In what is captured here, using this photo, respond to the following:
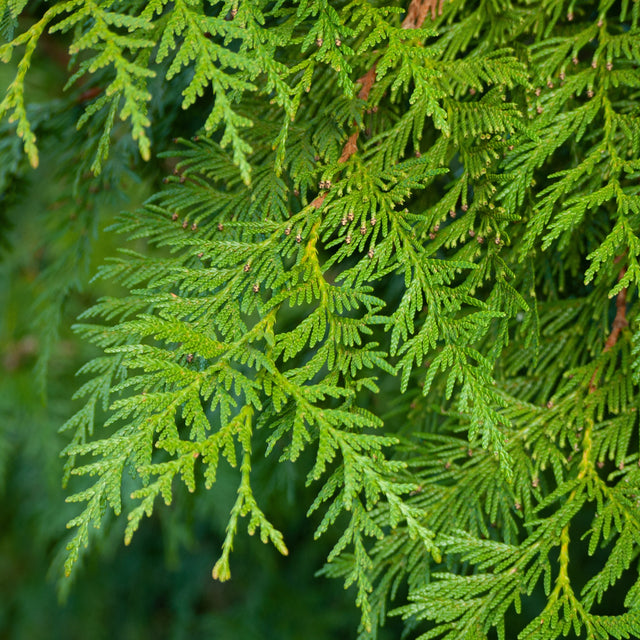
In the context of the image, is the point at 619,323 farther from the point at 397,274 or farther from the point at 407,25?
the point at 407,25

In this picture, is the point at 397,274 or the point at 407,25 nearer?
the point at 397,274

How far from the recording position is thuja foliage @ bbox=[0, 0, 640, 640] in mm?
1165

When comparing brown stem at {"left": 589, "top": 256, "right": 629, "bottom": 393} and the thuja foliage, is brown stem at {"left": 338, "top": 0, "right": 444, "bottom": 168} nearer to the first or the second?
the thuja foliage

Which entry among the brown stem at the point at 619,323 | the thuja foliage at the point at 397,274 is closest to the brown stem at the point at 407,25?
the thuja foliage at the point at 397,274

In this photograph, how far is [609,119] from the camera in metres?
1.38

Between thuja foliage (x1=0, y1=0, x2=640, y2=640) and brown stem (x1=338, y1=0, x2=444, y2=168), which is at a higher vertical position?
brown stem (x1=338, y1=0, x2=444, y2=168)

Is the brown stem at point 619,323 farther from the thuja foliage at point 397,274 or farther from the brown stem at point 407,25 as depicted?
the brown stem at point 407,25

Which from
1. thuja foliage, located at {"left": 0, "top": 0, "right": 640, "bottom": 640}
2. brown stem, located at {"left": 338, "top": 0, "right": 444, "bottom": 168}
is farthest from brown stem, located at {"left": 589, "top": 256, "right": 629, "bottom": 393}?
brown stem, located at {"left": 338, "top": 0, "right": 444, "bottom": 168}

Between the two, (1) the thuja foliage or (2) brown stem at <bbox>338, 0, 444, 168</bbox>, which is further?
(2) brown stem at <bbox>338, 0, 444, 168</bbox>

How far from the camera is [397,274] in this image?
1.42 m

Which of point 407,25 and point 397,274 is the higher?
point 407,25

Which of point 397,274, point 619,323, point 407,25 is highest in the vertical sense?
point 407,25

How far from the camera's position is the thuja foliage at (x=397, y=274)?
3.82 ft

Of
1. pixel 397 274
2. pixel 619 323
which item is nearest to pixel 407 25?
pixel 397 274
